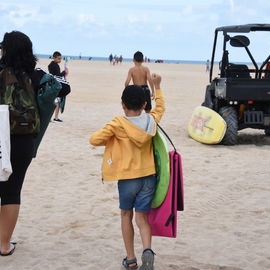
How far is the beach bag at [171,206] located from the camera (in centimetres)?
386

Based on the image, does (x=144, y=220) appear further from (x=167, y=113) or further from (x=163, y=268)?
(x=167, y=113)

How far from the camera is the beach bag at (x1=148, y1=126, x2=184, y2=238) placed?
386 centimetres

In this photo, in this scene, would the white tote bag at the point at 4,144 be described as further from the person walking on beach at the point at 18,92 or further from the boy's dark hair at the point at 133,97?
the boy's dark hair at the point at 133,97

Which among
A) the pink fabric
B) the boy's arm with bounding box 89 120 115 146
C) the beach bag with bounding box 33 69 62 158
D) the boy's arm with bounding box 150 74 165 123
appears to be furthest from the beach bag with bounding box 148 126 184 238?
the beach bag with bounding box 33 69 62 158

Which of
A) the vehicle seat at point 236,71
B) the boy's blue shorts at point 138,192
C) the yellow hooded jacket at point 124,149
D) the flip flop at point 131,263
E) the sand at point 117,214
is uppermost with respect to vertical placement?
the vehicle seat at point 236,71

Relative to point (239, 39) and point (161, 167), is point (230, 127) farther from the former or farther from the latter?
point (161, 167)

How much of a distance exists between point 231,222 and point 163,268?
1.41 metres

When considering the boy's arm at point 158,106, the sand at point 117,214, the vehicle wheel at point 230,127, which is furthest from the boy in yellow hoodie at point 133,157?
the vehicle wheel at point 230,127

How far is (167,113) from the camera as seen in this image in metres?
14.9

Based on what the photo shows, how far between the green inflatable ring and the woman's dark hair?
3.46 feet

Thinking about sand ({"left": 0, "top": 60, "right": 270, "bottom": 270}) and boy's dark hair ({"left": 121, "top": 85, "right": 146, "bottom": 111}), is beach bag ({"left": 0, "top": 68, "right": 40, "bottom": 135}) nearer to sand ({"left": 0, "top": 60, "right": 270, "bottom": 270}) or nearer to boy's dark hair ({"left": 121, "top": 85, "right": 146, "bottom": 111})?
boy's dark hair ({"left": 121, "top": 85, "right": 146, "bottom": 111})

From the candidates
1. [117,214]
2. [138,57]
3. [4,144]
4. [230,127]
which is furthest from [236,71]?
[4,144]

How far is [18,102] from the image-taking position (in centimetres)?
394

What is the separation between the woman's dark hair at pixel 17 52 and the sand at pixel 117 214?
4.80 ft
